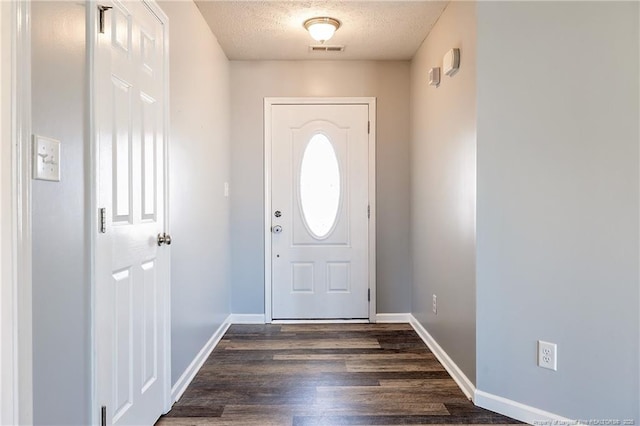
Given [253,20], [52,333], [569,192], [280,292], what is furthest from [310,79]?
[52,333]

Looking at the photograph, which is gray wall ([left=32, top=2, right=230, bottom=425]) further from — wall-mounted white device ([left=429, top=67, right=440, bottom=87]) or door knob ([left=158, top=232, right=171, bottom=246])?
wall-mounted white device ([left=429, top=67, right=440, bottom=87])

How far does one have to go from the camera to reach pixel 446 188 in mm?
2568

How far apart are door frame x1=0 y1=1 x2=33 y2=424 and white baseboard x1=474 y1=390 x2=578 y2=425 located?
6.65 feet

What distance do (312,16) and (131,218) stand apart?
193 centimetres

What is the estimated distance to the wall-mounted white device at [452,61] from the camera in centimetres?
Answer: 232

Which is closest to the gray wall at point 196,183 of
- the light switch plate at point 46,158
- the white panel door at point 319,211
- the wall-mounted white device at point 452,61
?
the white panel door at point 319,211

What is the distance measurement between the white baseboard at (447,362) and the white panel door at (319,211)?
569 millimetres

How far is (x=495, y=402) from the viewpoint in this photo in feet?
6.68

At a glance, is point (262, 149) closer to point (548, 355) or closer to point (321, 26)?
point (321, 26)

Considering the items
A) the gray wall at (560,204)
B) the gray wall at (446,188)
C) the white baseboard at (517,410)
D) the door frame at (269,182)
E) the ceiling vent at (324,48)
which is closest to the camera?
the gray wall at (560,204)

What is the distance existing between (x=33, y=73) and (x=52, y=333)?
738 millimetres

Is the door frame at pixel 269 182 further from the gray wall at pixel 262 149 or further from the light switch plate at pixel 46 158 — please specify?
the light switch plate at pixel 46 158

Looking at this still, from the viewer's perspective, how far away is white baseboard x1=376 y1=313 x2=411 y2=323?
3.58 metres

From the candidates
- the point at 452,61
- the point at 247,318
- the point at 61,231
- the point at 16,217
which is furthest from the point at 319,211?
the point at 16,217
